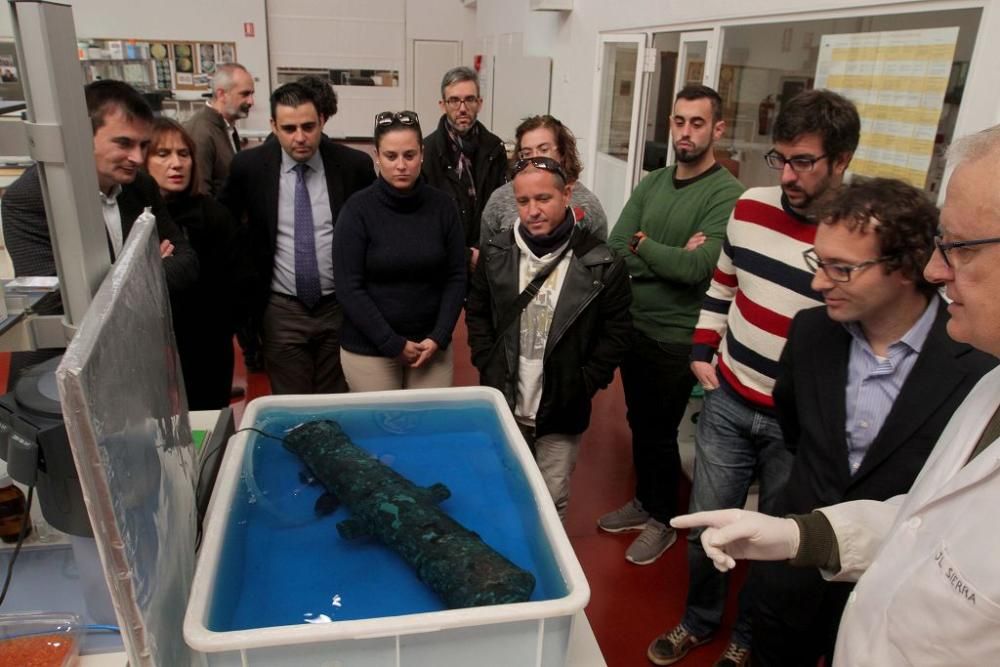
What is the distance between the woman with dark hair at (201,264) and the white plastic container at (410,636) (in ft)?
3.92

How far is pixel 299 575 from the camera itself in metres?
0.83

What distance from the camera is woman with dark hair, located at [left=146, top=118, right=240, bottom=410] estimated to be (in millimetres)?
1903

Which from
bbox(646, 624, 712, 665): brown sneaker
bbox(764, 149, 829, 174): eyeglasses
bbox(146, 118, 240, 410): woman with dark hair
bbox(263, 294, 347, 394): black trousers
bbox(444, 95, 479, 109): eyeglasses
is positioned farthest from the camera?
bbox(444, 95, 479, 109): eyeglasses

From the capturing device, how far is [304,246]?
2143mm

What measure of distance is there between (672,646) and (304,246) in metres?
1.63

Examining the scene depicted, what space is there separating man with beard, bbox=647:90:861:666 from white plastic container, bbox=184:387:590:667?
0.89 metres

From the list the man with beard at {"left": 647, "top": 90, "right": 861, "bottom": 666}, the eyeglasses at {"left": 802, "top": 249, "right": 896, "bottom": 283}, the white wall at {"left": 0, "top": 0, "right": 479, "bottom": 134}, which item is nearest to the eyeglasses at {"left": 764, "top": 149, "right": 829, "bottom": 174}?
the man with beard at {"left": 647, "top": 90, "right": 861, "bottom": 666}

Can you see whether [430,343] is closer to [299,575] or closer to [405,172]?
[405,172]

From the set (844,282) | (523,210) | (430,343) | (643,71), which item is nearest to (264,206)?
(430,343)

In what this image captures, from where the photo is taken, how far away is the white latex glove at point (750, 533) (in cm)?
95

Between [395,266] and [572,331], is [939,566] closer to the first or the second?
[572,331]

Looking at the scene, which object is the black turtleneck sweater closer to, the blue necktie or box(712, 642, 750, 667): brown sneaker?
the blue necktie

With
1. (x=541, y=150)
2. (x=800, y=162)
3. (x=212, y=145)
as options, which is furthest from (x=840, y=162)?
(x=212, y=145)

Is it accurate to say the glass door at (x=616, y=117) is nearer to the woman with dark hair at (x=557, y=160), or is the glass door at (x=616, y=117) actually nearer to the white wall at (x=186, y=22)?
the woman with dark hair at (x=557, y=160)
